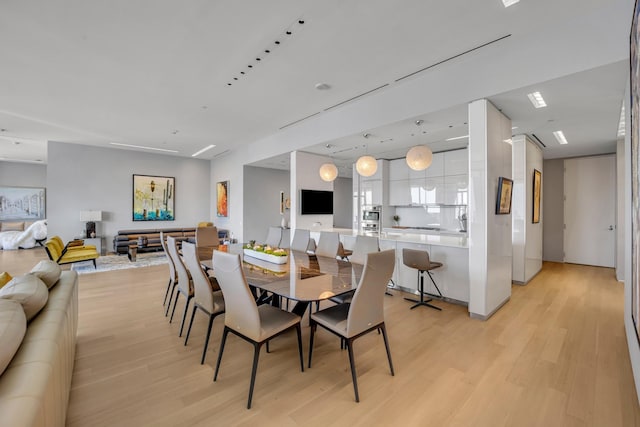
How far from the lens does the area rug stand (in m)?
5.89

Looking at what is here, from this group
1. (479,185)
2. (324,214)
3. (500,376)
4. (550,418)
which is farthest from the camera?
(324,214)

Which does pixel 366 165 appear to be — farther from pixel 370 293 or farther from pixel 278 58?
pixel 370 293

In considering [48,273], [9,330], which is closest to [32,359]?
[9,330]

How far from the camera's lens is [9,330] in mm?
1211

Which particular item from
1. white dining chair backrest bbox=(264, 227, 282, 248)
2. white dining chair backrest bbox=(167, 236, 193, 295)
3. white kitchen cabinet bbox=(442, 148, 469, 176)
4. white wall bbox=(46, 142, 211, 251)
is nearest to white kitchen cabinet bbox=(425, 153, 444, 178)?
white kitchen cabinet bbox=(442, 148, 469, 176)

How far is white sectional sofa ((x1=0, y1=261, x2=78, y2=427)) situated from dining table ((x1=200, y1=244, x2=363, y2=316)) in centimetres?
95

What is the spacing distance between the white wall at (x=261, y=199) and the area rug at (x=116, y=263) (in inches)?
91.5

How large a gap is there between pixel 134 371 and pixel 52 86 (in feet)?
13.5

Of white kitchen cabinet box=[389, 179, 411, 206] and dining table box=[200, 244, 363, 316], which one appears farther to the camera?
white kitchen cabinet box=[389, 179, 411, 206]

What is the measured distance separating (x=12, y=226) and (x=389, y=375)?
42.8 ft

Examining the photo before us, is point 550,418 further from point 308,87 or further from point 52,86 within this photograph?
point 52,86

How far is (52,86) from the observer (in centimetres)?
390

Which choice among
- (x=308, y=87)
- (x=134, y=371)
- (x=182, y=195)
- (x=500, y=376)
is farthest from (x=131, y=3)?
(x=182, y=195)

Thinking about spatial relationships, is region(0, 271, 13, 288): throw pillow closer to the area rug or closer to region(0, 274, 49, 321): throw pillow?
region(0, 274, 49, 321): throw pillow
